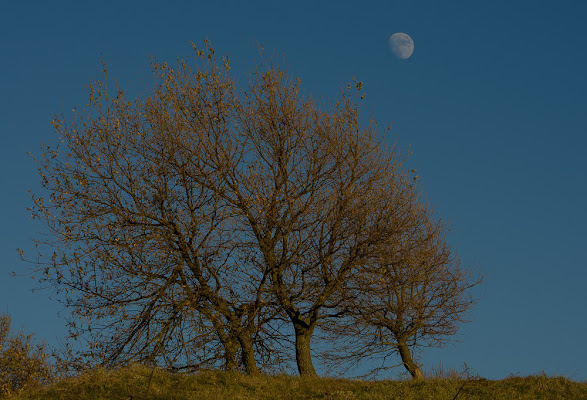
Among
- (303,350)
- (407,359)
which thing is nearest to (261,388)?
(303,350)

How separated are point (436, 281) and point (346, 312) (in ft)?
29.9

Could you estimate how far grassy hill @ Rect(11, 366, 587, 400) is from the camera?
56.2ft

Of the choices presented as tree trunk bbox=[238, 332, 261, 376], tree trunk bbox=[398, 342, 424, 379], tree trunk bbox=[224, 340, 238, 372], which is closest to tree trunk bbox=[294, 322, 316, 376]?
tree trunk bbox=[238, 332, 261, 376]

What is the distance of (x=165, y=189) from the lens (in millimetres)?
21484

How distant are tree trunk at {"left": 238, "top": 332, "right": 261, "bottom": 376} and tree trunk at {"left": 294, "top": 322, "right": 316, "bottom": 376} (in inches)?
71.0

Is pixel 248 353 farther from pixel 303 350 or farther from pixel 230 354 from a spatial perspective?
pixel 303 350

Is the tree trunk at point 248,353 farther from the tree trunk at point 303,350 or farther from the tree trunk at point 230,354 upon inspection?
the tree trunk at point 303,350

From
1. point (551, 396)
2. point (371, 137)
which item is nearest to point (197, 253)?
point (371, 137)

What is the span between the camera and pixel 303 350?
2227 cm

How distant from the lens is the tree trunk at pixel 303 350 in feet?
72.0

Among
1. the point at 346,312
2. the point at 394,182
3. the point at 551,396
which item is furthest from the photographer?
the point at 394,182

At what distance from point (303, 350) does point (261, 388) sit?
4.52m

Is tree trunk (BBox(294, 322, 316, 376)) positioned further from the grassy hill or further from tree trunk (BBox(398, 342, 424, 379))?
tree trunk (BBox(398, 342, 424, 379))

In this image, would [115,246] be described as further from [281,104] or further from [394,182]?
[394,182]
